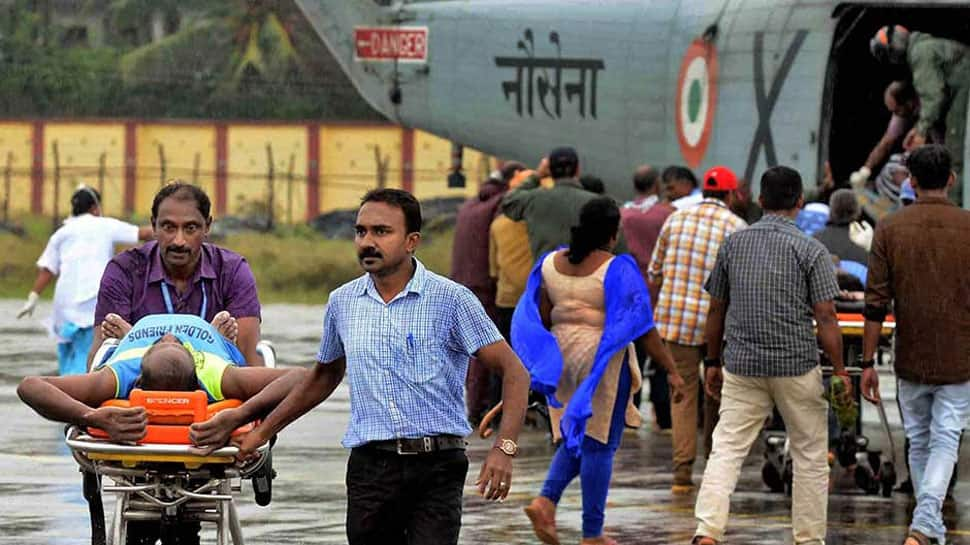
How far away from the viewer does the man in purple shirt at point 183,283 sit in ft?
24.9

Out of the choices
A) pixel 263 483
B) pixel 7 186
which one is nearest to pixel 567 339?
pixel 263 483

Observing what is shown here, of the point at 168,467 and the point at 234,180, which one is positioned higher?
the point at 168,467

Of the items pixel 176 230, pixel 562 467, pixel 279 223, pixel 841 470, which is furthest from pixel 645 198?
pixel 279 223

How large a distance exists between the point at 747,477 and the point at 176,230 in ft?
17.4

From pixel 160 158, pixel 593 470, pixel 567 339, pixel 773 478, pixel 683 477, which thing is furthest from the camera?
pixel 160 158

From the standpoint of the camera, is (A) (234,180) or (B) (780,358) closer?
(B) (780,358)

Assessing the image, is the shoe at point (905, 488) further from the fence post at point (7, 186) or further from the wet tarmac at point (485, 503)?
the fence post at point (7, 186)

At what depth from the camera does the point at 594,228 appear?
9.39 m

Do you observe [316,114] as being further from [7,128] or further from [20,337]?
[20,337]

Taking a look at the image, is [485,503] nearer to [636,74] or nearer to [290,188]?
[636,74]

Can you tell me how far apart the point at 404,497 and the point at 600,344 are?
3107 mm

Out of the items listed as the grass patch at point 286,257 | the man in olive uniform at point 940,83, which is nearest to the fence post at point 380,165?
the grass patch at point 286,257

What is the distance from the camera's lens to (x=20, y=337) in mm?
21312

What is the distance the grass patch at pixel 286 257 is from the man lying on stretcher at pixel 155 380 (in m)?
27.2
